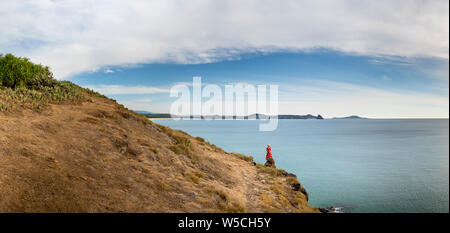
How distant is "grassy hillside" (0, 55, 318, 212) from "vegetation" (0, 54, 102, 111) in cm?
7

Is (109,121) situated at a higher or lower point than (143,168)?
higher

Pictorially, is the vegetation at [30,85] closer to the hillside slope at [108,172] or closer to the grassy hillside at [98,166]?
the grassy hillside at [98,166]

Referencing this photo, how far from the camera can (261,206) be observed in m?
14.6

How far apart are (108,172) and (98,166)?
60 centimetres

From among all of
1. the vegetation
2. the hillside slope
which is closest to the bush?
the vegetation

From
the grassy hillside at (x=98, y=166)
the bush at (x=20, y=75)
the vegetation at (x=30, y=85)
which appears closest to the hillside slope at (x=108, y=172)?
the grassy hillside at (x=98, y=166)

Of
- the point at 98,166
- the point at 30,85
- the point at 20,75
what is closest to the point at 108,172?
the point at 98,166

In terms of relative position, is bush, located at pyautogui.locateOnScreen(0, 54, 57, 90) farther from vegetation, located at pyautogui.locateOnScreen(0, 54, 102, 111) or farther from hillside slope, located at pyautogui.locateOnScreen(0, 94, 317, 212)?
hillside slope, located at pyautogui.locateOnScreen(0, 94, 317, 212)

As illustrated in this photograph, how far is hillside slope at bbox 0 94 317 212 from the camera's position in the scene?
936cm

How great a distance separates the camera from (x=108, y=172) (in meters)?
11.8
